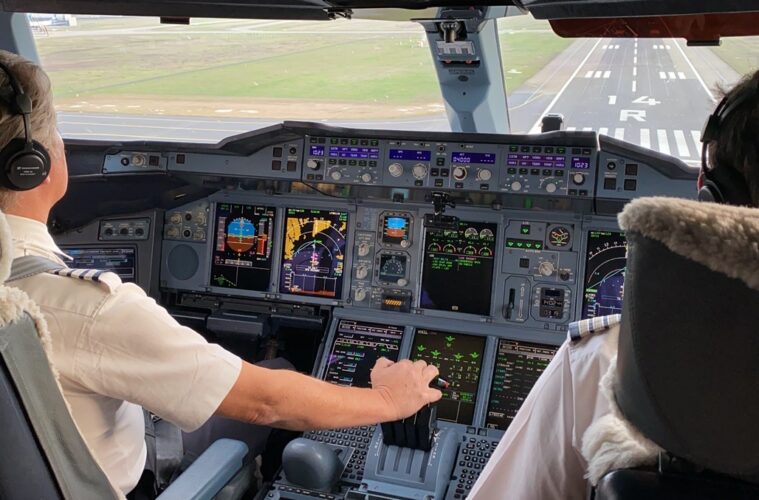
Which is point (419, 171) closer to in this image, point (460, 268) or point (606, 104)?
point (460, 268)

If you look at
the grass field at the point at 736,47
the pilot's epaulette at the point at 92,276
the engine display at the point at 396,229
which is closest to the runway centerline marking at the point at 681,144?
the grass field at the point at 736,47

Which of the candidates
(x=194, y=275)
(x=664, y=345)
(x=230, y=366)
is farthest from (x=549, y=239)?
(x=664, y=345)

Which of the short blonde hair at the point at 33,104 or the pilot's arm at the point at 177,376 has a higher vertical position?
the short blonde hair at the point at 33,104

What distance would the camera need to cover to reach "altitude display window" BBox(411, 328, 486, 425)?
306 cm

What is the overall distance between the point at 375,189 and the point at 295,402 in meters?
1.83

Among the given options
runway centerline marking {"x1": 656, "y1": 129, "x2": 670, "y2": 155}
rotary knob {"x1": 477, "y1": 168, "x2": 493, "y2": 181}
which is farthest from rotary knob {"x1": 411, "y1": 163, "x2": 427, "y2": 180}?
runway centerline marking {"x1": 656, "y1": 129, "x2": 670, "y2": 155}

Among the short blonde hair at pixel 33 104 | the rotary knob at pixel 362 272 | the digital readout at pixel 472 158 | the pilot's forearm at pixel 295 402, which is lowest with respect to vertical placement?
the pilot's forearm at pixel 295 402

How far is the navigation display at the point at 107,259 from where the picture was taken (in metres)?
3.39

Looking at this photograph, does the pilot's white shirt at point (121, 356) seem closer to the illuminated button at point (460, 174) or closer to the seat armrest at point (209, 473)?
the seat armrest at point (209, 473)

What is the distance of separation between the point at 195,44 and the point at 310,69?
56 centimetres

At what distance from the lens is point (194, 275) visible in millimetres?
3576

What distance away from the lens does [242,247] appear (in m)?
3.53

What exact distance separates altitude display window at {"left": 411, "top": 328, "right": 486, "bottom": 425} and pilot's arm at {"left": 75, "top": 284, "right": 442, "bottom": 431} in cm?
162

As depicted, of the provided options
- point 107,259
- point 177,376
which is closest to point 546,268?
point 107,259
